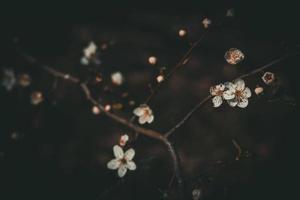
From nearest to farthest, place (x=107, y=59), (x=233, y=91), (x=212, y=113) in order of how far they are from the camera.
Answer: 1. (x=233, y=91)
2. (x=212, y=113)
3. (x=107, y=59)

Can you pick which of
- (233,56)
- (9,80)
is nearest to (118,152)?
(233,56)

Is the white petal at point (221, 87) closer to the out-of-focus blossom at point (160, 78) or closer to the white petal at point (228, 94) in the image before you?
the white petal at point (228, 94)

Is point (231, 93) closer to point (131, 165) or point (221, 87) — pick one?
point (221, 87)

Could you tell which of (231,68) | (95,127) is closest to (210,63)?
(231,68)

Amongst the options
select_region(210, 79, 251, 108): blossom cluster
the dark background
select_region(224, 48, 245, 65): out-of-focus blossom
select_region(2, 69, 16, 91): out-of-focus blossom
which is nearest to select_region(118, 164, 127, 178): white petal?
select_region(210, 79, 251, 108): blossom cluster

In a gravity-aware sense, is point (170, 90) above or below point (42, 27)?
below

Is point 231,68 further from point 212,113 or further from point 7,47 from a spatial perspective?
point 7,47
